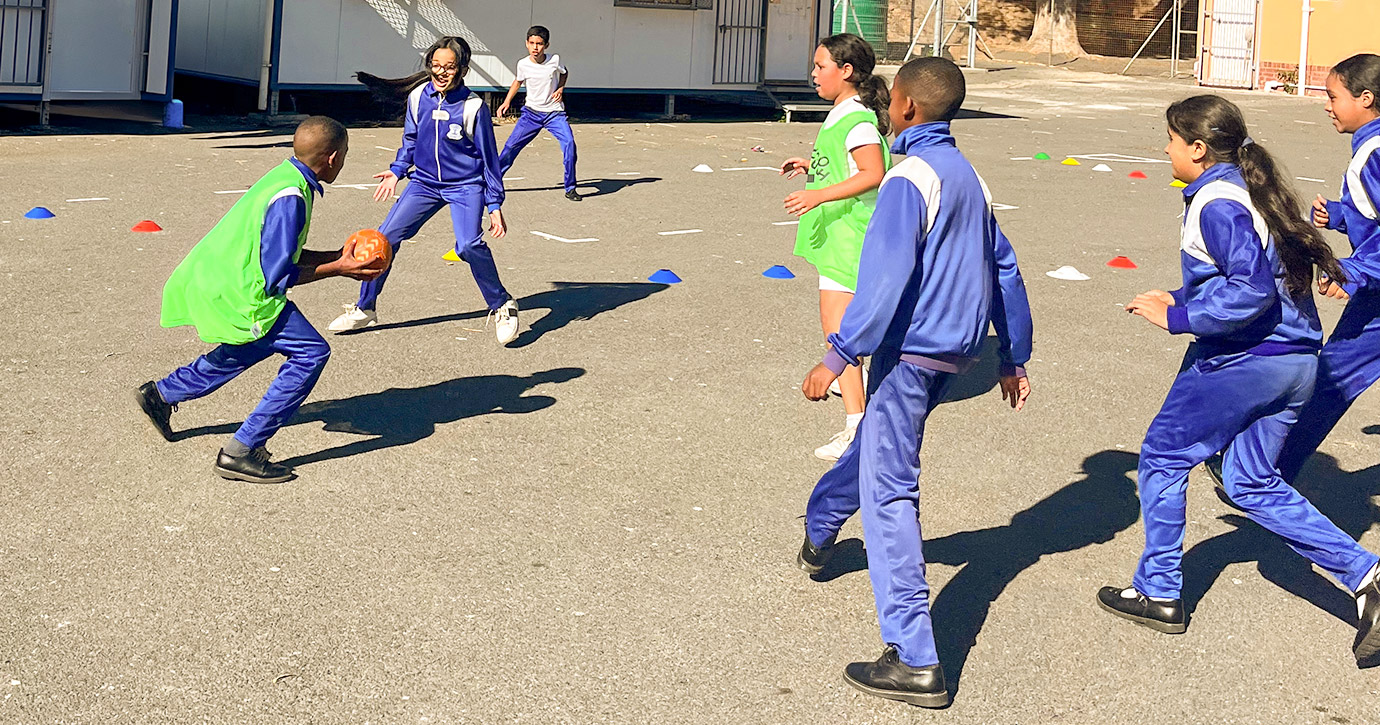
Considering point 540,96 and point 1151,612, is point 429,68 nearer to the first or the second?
point 1151,612

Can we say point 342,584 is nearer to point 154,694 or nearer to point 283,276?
point 154,694

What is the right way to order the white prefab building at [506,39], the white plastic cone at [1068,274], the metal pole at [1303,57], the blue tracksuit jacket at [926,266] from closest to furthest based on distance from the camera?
1. the blue tracksuit jacket at [926,266]
2. the white plastic cone at [1068,274]
3. the white prefab building at [506,39]
4. the metal pole at [1303,57]

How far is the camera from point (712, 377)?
756cm

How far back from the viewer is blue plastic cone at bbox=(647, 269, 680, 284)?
984 centimetres

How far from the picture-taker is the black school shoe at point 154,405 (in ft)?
19.7

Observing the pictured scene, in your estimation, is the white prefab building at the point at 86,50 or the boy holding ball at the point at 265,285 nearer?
the boy holding ball at the point at 265,285

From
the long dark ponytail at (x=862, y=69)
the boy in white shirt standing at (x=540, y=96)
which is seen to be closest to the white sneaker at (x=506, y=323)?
the long dark ponytail at (x=862, y=69)

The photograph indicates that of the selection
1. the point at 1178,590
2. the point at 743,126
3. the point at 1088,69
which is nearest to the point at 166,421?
the point at 1178,590

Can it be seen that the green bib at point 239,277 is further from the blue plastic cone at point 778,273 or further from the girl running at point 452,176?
the blue plastic cone at point 778,273

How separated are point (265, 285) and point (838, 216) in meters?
2.43

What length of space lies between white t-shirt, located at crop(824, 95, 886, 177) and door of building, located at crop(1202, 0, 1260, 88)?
28539mm

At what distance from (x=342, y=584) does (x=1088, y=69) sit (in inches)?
1378

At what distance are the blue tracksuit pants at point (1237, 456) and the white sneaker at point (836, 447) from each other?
1772 mm

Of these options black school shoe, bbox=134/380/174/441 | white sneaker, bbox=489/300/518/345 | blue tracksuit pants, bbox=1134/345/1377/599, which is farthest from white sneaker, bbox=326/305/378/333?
blue tracksuit pants, bbox=1134/345/1377/599
